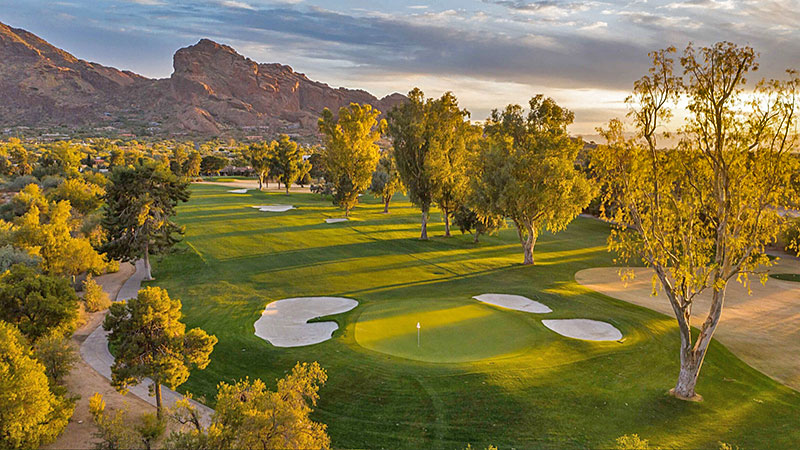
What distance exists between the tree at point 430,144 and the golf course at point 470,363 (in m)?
10.3

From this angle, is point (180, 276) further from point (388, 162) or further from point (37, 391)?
point (388, 162)

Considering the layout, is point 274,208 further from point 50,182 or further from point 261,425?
point 261,425

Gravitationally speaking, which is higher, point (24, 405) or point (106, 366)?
point (24, 405)

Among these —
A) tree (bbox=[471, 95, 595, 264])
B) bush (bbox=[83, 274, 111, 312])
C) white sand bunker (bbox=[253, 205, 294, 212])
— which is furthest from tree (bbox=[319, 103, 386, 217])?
bush (bbox=[83, 274, 111, 312])

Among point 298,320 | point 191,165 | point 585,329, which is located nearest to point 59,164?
point 191,165

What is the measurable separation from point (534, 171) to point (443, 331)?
17.7 metres

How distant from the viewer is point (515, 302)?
23938 mm

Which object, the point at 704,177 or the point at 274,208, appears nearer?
the point at 704,177

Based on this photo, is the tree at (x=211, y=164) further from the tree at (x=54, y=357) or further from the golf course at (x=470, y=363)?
the tree at (x=54, y=357)

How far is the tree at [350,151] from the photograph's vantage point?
2045 inches

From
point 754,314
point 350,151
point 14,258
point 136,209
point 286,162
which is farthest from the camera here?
point 286,162

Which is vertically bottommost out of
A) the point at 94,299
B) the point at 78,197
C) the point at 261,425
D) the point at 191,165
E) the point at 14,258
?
the point at 94,299

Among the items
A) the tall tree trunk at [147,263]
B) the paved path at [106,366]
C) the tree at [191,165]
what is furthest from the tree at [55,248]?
the tree at [191,165]

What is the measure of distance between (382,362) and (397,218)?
37891 millimetres
